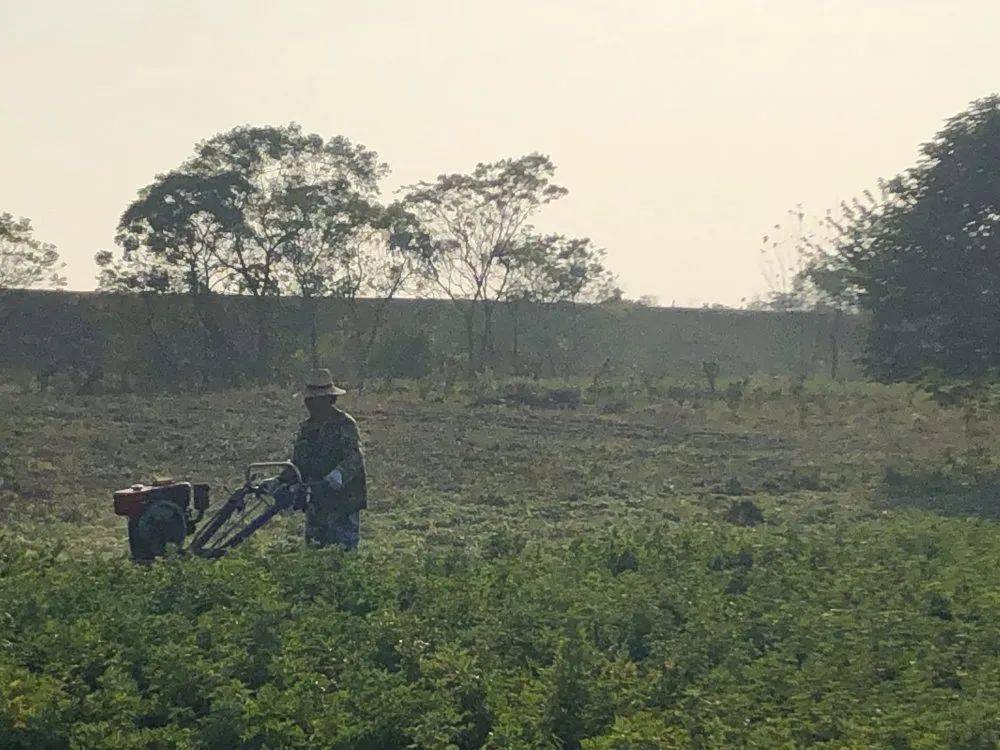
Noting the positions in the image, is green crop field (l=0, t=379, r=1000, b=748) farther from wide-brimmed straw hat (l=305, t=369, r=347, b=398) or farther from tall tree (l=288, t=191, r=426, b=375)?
tall tree (l=288, t=191, r=426, b=375)

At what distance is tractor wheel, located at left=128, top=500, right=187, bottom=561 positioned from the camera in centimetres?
1020

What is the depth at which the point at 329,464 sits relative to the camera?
1092 cm

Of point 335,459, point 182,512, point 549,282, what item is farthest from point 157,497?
point 549,282

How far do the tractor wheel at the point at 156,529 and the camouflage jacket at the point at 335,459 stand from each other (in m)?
1.03

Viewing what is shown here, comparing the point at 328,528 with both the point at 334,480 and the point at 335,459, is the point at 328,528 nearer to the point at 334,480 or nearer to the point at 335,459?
the point at 335,459

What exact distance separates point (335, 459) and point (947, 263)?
1427 cm

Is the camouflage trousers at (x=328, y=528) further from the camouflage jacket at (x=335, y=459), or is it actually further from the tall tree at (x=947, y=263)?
the tall tree at (x=947, y=263)

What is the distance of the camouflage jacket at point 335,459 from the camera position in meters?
10.8

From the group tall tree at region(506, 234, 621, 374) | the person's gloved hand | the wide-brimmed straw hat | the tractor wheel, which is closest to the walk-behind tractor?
the tractor wheel

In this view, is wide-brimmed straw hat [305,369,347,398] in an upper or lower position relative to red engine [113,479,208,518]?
upper

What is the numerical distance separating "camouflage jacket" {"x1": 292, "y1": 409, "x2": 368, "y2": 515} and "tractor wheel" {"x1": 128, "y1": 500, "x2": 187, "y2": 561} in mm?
1035

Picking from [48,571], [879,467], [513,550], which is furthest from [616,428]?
[48,571]

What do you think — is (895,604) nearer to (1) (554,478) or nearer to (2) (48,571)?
(2) (48,571)

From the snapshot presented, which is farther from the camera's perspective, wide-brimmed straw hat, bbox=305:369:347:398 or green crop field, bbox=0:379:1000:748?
wide-brimmed straw hat, bbox=305:369:347:398
